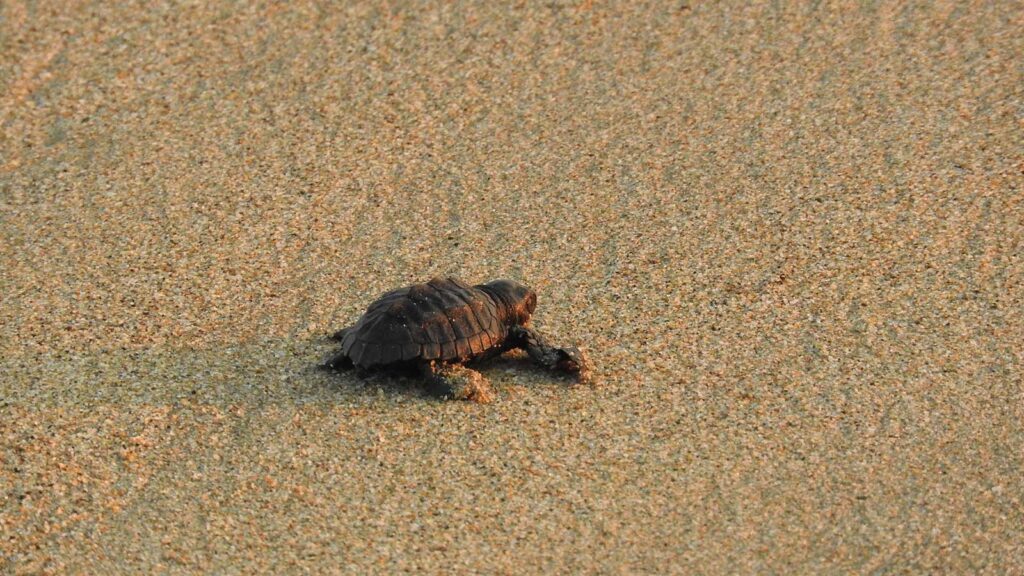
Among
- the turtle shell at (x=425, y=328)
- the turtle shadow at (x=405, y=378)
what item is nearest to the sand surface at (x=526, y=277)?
the turtle shadow at (x=405, y=378)

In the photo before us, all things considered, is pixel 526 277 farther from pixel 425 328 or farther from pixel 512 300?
pixel 425 328

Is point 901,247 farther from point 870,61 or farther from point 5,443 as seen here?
point 5,443

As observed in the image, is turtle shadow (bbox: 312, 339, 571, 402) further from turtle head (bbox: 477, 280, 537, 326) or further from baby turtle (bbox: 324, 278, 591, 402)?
turtle head (bbox: 477, 280, 537, 326)

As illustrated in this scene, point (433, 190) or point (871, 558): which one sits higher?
point (433, 190)

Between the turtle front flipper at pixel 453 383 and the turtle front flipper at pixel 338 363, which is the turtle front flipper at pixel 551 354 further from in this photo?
the turtle front flipper at pixel 338 363

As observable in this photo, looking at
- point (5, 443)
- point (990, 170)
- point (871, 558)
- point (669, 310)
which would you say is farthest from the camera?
point (990, 170)

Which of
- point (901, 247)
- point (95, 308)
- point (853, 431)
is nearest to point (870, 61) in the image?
point (901, 247)

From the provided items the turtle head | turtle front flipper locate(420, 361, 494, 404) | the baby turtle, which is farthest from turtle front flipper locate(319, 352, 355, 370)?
the turtle head

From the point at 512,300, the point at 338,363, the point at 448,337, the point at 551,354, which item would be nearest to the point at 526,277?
the point at 512,300
